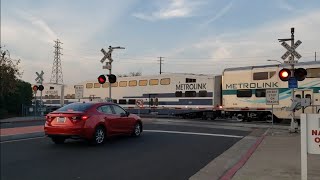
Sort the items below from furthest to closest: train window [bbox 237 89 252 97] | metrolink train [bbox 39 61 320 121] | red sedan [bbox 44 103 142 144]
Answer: train window [bbox 237 89 252 97]
metrolink train [bbox 39 61 320 121]
red sedan [bbox 44 103 142 144]

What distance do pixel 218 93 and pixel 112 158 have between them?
22.6 metres

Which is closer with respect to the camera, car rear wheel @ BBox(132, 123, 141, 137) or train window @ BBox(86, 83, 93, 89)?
car rear wheel @ BBox(132, 123, 141, 137)

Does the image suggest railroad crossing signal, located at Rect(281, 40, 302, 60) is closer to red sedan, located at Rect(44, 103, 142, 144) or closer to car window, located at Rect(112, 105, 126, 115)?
car window, located at Rect(112, 105, 126, 115)

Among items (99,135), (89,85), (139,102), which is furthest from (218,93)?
(99,135)

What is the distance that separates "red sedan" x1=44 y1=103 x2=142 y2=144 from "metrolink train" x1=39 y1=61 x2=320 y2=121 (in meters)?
9.90

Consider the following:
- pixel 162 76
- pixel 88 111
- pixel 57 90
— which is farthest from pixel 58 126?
pixel 57 90

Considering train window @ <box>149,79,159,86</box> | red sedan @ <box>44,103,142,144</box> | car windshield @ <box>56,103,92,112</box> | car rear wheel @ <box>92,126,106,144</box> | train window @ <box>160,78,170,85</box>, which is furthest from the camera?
train window @ <box>149,79,159,86</box>

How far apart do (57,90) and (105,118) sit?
1389 inches

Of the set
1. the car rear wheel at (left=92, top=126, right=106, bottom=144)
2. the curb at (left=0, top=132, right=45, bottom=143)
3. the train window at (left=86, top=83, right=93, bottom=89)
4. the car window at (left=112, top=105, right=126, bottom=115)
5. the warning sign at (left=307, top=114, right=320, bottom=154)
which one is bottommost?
the curb at (left=0, top=132, right=45, bottom=143)

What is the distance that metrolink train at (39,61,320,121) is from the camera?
28.0m

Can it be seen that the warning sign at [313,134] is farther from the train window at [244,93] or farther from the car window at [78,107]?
the train window at [244,93]

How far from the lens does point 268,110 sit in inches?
1166

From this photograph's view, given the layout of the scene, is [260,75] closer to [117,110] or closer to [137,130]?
[137,130]

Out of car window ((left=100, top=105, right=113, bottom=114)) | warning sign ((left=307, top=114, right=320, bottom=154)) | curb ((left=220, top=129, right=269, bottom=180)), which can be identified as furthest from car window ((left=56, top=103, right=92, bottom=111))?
warning sign ((left=307, top=114, right=320, bottom=154))
